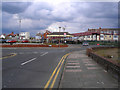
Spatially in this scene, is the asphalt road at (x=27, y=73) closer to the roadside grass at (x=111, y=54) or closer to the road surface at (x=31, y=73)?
the road surface at (x=31, y=73)

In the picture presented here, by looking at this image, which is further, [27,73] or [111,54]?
[111,54]

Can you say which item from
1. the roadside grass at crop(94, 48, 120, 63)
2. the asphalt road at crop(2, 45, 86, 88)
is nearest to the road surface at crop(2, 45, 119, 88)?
the asphalt road at crop(2, 45, 86, 88)

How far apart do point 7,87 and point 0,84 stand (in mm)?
699

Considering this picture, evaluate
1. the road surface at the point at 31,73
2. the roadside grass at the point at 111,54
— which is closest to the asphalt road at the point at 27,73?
the road surface at the point at 31,73

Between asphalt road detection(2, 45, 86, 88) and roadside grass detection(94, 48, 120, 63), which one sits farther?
roadside grass detection(94, 48, 120, 63)

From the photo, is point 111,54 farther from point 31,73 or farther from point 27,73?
point 27,73

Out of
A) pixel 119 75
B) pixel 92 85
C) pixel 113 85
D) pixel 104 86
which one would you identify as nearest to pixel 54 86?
pixel 92 85

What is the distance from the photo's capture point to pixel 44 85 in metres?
6.45

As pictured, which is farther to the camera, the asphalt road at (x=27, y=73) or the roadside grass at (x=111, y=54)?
the roadside grass at (x=111, y=54)

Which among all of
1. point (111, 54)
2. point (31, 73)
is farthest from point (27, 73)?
point (111, 54)

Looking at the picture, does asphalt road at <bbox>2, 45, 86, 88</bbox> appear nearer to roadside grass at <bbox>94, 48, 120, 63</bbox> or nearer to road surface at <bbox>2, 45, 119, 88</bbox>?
road surface at <bbox>2, 45, 119, 88</bbox>

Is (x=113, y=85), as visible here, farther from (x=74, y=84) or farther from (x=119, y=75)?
(x=74, y=84)

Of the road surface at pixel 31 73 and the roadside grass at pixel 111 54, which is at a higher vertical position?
the roadside grass at pixel 111 54

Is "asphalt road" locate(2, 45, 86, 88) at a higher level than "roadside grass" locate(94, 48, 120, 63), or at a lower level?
lower
